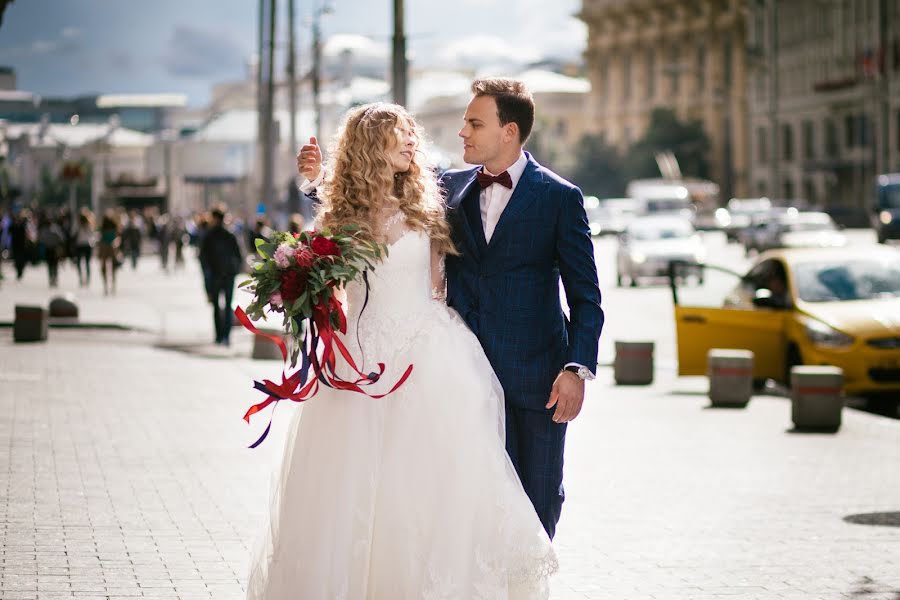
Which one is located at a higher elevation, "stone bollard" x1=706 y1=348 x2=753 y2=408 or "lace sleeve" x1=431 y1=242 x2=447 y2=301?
"lace sleeve" x1=431 y1=242 x2=447 y2=301

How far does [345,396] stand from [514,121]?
103 centimetres

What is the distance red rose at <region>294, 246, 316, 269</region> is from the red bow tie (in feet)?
2.01

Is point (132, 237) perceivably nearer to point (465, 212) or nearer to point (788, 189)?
point (465, 212)

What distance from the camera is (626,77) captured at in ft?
475

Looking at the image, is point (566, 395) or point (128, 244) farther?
point (128, 244)

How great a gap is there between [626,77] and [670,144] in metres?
23.7

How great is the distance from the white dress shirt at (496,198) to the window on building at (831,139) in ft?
307

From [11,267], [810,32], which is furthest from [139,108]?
[11,267]

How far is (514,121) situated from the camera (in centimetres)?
568

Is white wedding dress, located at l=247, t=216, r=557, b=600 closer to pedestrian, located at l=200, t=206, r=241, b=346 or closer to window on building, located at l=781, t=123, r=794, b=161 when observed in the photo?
pedestrian, located at l=200, t=206, r=241, b=346

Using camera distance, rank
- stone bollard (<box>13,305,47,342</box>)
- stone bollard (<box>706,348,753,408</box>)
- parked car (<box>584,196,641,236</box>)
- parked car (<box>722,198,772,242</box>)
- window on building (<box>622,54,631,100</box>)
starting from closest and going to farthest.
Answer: stone bollard (<box>706,348,753,408</box>), stone bollard (<box>13,305,47,342</box>), parked car (<box>722,198,772,242</box>), parked car (<box>584,196,641,236</box>), window on building (<box>622,54,631,100</box>)

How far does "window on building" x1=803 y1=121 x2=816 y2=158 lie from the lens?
101 metres

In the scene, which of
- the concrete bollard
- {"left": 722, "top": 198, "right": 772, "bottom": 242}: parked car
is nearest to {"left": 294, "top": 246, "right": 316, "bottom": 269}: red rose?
the concrete bollard

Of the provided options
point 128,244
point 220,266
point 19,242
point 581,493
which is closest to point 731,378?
point 581,493
